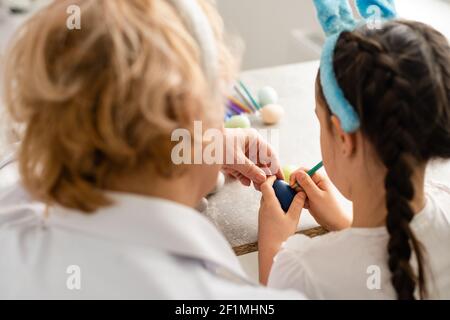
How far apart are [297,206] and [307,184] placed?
38 millimetres

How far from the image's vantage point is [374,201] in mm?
607

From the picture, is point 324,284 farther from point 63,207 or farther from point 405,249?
point 63,207

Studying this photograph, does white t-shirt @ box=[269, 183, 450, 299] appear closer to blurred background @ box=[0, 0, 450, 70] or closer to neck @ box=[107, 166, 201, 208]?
neck @ box=[107, 166, 201, 208]

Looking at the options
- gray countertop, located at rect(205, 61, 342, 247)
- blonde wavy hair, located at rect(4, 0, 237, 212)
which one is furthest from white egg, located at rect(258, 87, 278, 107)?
blonde wavy hair, located at rect(4, 0, 237, 212)

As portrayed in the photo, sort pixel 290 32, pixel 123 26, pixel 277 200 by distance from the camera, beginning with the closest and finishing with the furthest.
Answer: pixel 123 26, pixel 277 200, pixel 290 32

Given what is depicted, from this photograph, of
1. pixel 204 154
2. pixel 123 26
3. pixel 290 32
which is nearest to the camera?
pixel 123 26

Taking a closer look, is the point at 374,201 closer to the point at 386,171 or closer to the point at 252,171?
the point at 386,171

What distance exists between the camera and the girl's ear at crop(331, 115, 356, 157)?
1.91ft

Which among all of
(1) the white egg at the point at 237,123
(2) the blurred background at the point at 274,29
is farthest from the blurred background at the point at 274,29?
(1) the white egg at the point at 237,123

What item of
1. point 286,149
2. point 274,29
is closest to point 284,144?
point 286,149

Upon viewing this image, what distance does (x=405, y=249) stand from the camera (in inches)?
21.1

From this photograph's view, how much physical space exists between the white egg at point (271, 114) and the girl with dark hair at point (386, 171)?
296 mm

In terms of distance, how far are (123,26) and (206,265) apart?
0.79 feet

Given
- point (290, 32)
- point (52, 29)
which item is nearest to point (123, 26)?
point (52, 29)
